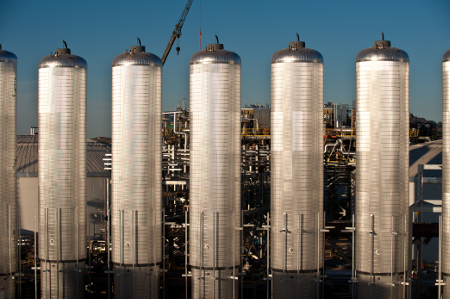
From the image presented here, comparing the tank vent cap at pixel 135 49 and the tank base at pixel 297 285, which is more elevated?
the tank vent cap at pixel 135 49

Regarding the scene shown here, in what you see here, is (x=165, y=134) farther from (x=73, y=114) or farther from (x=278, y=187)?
(x=278, y=187)

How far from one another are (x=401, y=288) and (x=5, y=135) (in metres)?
22.5

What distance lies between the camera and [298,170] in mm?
23688

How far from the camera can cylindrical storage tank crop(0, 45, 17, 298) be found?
27125 millimetres

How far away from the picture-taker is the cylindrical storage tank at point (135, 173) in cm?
2506

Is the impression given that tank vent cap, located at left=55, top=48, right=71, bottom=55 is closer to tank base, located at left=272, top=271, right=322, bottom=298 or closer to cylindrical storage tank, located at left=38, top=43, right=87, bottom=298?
cylindrical storage tank, located at left=38, top=43, right=87, bottom=298

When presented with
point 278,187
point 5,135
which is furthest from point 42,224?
point 278,187

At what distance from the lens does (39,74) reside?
26.3 m

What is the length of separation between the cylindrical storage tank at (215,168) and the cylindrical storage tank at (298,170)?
2.12 m

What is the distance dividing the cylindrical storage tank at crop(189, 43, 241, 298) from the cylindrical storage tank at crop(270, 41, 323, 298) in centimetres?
212

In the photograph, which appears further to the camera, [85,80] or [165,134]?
[165,134]

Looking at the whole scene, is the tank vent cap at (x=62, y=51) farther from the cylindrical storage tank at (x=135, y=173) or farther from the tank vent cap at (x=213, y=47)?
the tank vent cap at (x=213, y=47)

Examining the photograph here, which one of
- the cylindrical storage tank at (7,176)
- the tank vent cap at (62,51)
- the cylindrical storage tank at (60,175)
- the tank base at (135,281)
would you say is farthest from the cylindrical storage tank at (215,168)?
the cylindrical storage tank at (7,176)

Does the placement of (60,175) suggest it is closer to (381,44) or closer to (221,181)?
(221,181)
